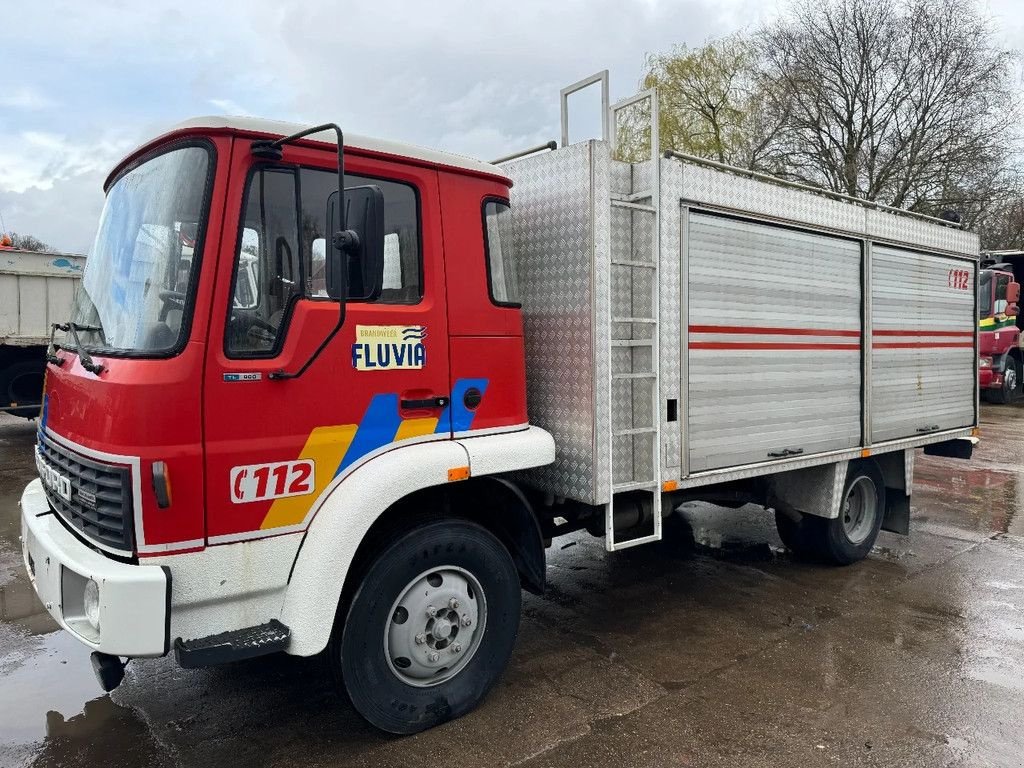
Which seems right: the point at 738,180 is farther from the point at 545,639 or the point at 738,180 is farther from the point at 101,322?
the point at 101,322

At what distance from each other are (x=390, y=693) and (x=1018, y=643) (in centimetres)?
382

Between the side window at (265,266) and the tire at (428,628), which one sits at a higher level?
the side window at (265,266)

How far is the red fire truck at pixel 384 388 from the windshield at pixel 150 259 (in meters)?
0.01

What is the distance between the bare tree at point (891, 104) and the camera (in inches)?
837

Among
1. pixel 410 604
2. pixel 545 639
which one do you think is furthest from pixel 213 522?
pixel 545 639

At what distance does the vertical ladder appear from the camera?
12.9 feet

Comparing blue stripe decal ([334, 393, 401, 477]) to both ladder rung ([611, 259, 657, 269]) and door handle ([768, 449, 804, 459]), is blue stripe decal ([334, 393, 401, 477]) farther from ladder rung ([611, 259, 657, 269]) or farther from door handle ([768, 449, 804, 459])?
door handle ([768, 449, 804, 459])

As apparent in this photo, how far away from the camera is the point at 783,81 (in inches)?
879

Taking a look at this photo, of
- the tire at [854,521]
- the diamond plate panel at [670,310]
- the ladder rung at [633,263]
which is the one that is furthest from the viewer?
the tire at [854,521]

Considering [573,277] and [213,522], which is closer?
[213,522]

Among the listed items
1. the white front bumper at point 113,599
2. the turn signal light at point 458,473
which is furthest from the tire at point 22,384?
the turn signal light at point 458,473

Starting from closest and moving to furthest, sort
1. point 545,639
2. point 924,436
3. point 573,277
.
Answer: point 573,277, point 545,639, point 924,436

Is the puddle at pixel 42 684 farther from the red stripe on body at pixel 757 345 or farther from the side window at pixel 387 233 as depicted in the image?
the red stripe on body at pixel 757 345

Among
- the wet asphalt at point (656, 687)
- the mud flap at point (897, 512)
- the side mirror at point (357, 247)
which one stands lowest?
the wet asphalt at point (656, 687)
